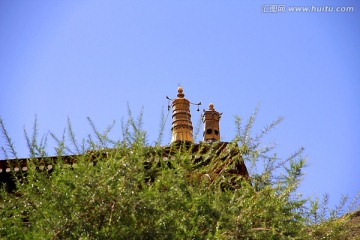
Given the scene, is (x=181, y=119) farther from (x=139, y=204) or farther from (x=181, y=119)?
(x=139, y=204)

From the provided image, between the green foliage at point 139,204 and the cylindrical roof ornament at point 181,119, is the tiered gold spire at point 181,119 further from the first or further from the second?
the green foliage at point 139,204

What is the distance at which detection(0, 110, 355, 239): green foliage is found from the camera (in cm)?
333

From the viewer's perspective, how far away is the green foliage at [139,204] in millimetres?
3330

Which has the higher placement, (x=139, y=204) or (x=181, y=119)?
(x=181, y=119)

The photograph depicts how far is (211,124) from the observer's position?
416 inches

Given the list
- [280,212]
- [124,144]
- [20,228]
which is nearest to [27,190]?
[20,228]

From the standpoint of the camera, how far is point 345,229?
13.5ft

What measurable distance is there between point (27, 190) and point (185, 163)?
42.0 inches

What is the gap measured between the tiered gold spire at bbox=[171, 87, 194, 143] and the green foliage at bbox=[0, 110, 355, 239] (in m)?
5.00

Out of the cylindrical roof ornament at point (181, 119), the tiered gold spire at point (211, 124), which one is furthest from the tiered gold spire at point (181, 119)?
the tiered gold spire at point (211, 124)

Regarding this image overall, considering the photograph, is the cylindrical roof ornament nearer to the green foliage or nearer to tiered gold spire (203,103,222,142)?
tiered gold spire (203,103,222,142)

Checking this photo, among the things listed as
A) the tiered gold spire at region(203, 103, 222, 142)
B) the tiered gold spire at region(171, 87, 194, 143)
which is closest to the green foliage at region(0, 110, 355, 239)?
the tiered gold spire at region(171, 87, 194, 143)

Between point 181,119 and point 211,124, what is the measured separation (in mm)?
1109

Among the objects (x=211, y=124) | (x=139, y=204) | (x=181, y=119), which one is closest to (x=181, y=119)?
(x=181, y=119)
